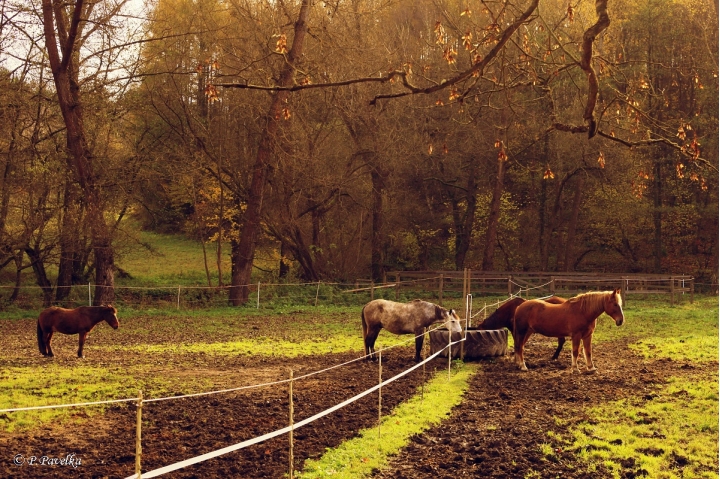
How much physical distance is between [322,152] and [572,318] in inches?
692

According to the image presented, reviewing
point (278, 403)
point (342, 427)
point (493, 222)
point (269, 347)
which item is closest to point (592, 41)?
point (342, 427)

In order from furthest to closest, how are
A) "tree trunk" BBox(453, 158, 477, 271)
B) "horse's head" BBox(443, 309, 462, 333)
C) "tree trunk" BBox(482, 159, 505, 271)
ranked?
"tree trunk" BBox(453, 158, 477, 271), "tree trunk" BBox(482, 159, 505, 271), "horse's head" BBox(443, 309, 462, 333)

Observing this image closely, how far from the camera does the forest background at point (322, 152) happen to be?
927 inches

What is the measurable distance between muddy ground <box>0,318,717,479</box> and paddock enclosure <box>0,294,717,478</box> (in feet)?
0.07

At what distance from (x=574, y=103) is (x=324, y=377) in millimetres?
24446

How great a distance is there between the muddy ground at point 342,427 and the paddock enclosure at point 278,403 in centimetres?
2

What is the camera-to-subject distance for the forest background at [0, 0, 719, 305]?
77.3 feet

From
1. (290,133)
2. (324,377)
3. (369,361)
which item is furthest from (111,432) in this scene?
(290,133)

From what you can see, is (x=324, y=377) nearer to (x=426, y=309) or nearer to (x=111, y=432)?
(x=426, y=309)

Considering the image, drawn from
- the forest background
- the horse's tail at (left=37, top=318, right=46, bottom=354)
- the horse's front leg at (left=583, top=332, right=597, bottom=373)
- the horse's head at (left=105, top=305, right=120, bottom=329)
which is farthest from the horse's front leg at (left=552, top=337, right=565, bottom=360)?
the horse's tail at (left=37, top=318, right=46, bottom=354)

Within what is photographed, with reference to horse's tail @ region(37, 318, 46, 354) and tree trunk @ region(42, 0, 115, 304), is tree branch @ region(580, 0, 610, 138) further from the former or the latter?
tree trunk @ region(42, 0, 115, 304)

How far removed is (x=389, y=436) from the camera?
8.57m

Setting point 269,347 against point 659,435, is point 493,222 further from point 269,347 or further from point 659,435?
point 659,435

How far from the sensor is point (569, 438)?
861 cm
